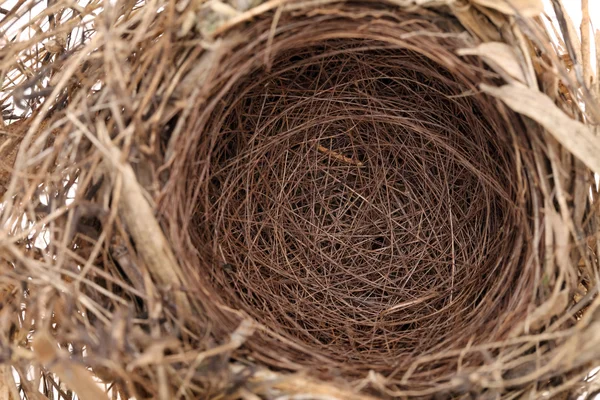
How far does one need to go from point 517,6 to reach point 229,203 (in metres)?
0.48

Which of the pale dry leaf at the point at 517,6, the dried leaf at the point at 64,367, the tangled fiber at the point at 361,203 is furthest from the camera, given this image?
the tangled fiber at the point at 361,203

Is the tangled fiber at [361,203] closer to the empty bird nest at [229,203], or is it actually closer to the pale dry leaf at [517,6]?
the empty bird nest at [229,203]

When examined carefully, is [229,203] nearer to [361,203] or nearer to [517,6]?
[361,203]

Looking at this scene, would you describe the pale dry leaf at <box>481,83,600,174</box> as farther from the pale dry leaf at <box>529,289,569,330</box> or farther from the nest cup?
the pale dry leaf at <box>529,289,569,330</box>

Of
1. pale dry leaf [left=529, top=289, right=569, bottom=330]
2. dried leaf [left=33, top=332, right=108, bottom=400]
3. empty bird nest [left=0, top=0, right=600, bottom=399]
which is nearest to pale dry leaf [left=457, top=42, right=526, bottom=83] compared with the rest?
empty bird nest [left=0, top=0, right=600, bottom=399]

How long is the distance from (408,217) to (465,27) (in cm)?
38

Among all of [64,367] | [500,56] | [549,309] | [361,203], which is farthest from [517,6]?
[64,367]

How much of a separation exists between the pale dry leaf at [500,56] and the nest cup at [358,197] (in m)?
0.02

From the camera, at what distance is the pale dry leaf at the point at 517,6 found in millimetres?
734

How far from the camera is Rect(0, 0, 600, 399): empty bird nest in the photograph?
70 cm

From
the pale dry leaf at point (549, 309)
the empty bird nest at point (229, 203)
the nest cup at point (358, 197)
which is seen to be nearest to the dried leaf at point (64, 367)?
the empty bird nest at point (229, 203)

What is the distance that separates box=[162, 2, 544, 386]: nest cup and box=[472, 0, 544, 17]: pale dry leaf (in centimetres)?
5

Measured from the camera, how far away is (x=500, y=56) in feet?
2.44

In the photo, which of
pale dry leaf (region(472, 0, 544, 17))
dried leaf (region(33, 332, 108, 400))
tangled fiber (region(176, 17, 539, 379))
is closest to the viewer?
dried leaf (region(33, 332, 108, 400))
